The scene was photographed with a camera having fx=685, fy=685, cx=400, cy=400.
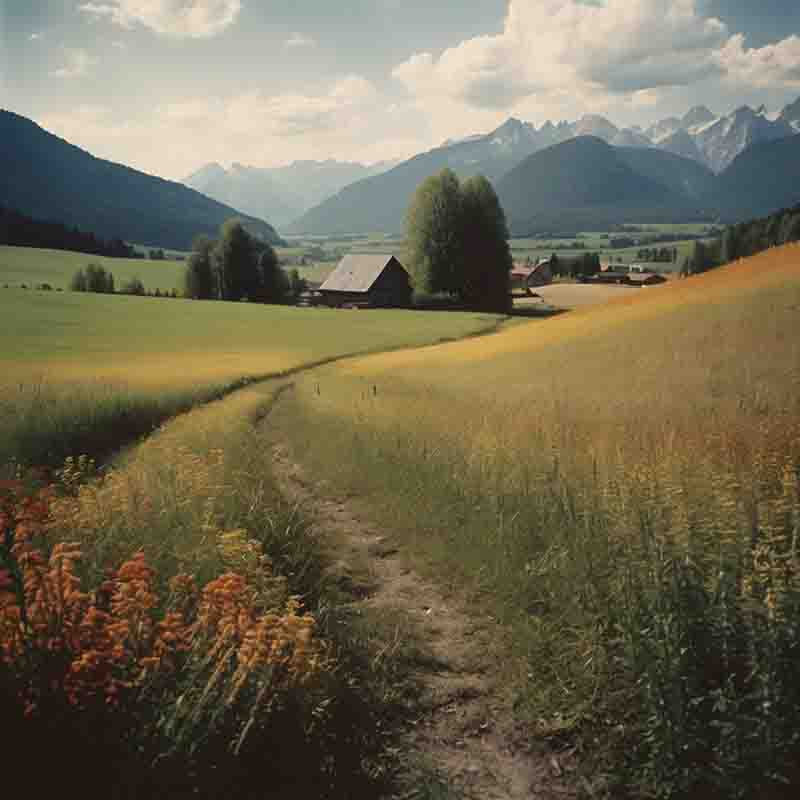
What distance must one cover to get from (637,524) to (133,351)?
2819 centimetres

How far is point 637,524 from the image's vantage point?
21.9 ft

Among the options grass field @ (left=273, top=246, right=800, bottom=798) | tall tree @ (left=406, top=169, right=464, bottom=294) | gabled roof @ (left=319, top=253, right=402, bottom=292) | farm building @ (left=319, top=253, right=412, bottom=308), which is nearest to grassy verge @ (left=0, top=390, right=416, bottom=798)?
grass field @ (left=273, top=246, right=800, bottom=798)

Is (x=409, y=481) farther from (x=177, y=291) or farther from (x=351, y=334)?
(x=177, y=291)

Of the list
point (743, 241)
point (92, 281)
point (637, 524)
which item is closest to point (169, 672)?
point (637, 524)

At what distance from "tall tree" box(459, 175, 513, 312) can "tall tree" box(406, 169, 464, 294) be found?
0.75 meters

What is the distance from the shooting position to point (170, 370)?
2573 cm

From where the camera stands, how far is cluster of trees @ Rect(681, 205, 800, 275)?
8731 centimetres

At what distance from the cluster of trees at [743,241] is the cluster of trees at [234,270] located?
5317cm

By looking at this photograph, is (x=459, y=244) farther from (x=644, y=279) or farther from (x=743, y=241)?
(x=644, y=279)

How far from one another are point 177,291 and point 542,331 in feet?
231

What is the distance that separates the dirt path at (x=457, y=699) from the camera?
5324 mm

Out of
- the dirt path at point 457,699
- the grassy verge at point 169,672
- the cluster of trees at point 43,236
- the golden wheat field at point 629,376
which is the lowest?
the dirt path at point 457,699

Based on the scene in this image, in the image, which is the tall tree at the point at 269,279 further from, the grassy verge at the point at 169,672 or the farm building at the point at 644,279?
the grassy verge at the point at 169,672

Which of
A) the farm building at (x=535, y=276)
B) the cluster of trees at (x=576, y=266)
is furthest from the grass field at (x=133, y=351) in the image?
the cluster of trees at (x=576, y=266)
